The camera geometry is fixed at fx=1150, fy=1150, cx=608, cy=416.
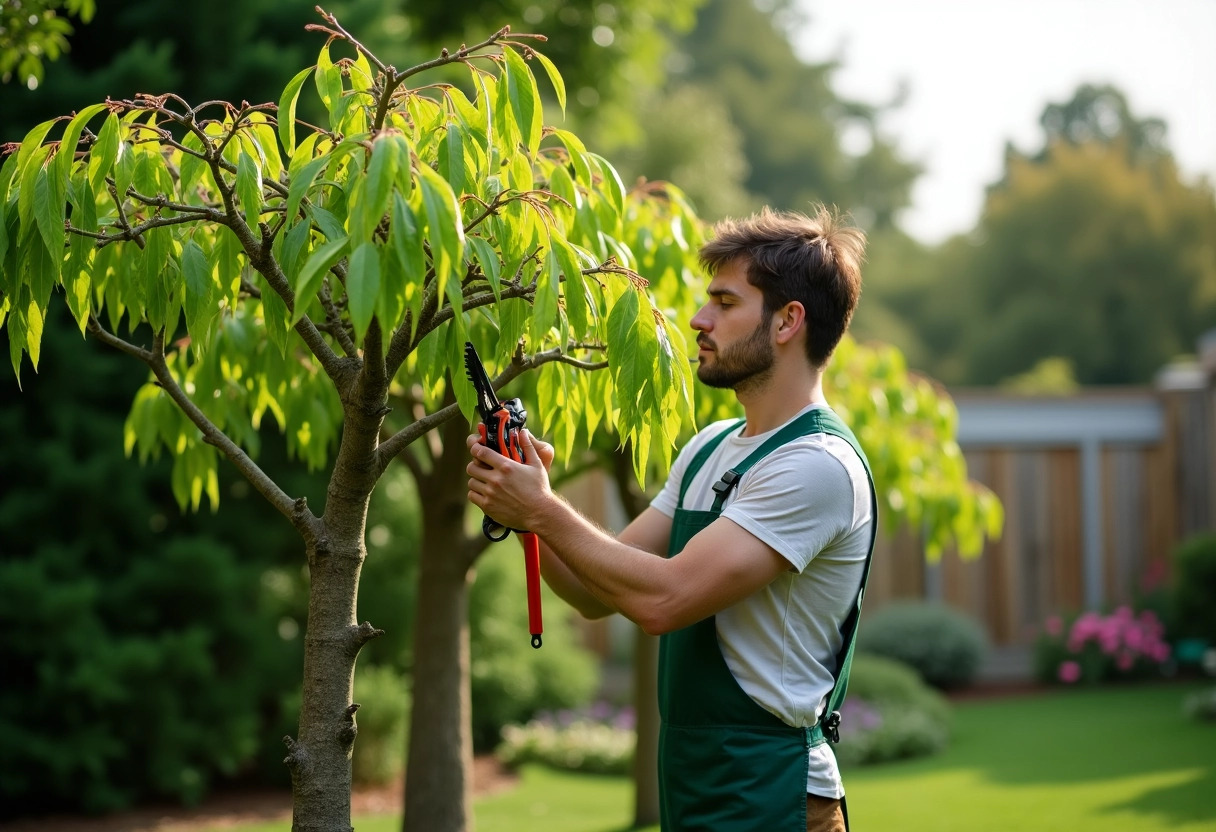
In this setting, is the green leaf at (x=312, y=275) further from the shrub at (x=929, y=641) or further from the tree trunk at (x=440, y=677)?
the shrub at (x=929, y=641)

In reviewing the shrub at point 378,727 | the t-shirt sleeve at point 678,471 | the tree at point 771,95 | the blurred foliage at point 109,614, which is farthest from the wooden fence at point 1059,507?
the tree at point 771,95

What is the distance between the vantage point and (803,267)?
2.45 m

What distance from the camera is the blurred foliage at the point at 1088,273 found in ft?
85.6

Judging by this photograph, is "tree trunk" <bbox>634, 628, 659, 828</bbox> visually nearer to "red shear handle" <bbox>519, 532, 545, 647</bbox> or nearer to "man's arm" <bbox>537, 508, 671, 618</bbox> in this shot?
"man's arm" <bbox>537, 508, 671, 618</bbox>

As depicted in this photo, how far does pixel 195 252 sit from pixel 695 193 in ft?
53.6

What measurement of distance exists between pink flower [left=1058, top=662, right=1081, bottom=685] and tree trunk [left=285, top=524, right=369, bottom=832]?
358 inches

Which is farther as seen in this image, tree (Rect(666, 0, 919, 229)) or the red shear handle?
tree (Rect(666, 0, 919, 229))

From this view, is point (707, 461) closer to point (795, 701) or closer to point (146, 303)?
point (795, 701)

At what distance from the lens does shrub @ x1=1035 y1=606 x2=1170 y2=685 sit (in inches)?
394

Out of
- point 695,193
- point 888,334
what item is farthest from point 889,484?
point 888,334

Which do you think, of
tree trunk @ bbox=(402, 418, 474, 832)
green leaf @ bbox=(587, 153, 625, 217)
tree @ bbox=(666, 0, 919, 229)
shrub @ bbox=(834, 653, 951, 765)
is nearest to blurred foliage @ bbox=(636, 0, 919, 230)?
tree @ bbox=(666, 0, 919, 229)

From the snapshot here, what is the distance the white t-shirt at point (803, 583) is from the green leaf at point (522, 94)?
0.80 metres

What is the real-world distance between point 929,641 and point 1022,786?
373 cm

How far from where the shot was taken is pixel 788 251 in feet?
8.07
